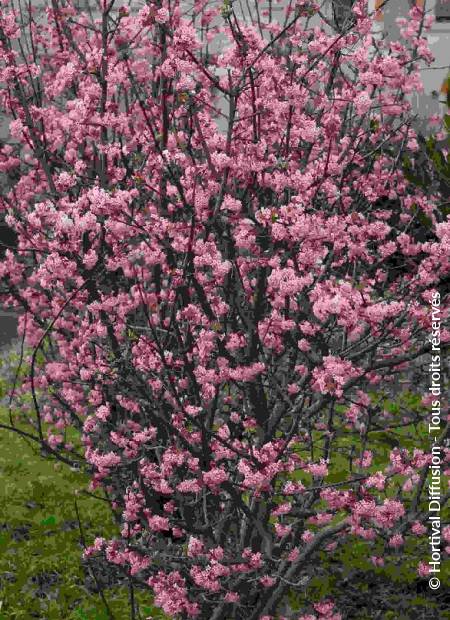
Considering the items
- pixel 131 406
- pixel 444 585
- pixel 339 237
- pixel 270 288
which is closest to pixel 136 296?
pixel 131 406

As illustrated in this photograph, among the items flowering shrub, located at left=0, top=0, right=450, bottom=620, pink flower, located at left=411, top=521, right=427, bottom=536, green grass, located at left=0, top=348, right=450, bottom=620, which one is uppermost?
flowering shrub, located at left=0, top=0, right=450, bottom=620

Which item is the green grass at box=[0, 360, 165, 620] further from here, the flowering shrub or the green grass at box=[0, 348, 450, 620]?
the flowering shrub

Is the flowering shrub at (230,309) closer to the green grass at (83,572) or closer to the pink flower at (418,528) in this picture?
the pink flower at (418,528)

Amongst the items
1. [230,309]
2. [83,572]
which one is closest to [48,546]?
[83,572]

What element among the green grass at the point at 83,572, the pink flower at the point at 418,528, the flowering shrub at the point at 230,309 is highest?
the flowering shrub at the point at 230,309

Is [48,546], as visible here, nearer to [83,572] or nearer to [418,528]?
[83,572]

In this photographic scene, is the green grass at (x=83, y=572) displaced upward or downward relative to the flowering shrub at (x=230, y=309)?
downward

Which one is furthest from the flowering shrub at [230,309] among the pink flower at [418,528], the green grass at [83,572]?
the green grass at [83,572]

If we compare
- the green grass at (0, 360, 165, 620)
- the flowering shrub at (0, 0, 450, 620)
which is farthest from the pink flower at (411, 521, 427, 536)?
the green grass at (0, 360, 165, 620)

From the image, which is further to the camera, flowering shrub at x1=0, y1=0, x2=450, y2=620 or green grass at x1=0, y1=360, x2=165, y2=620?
green grass at x1=0, y1=360, x2=165, y2=620

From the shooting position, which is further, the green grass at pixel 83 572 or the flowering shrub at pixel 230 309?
the green grass at pixel 83 572

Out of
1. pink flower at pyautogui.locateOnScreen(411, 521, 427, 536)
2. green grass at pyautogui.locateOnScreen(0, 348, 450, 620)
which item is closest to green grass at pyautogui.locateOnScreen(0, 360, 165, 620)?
green grass at pyautogui.locateOnScreen(0, 348, 450, 620)

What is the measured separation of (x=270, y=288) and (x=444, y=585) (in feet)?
6.84

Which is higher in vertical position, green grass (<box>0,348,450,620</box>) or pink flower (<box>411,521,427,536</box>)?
pink flower (<box>411,521,427,536</box>)
